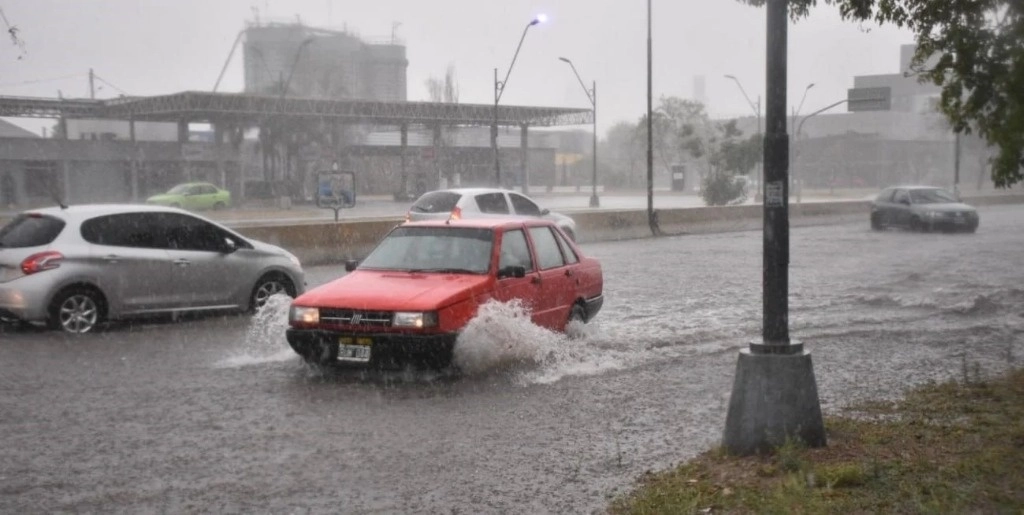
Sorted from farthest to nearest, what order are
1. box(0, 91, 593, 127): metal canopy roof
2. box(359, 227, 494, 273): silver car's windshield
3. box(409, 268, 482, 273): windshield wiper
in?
box(0, 91, 593, 127): metal canopy roof → box(359, 227, 494, 273): silver car's windshield → box(409, 268, 482, 273): windshield wiper

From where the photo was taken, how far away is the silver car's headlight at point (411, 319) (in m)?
9.55

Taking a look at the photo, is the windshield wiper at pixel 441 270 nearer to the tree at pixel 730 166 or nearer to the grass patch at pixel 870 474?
the grass patch at pixel 870 474

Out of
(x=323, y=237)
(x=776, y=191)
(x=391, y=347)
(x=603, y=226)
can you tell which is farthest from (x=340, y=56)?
(x=776, y=191)

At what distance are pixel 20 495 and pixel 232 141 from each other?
60.7 meters

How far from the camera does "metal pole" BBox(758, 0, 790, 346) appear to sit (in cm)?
706

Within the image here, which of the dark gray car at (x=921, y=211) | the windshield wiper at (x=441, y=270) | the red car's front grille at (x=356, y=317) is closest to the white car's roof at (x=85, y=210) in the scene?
the windshield wiper at (x=441, y=270)

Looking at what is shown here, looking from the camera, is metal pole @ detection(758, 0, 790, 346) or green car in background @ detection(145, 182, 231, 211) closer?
metal pole @ detection(758, 0, 790, 346)

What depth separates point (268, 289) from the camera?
14.8 meters

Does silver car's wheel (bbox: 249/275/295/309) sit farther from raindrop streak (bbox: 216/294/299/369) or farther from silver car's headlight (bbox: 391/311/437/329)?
silver car's headlight (bbox: 391/311/437/329)

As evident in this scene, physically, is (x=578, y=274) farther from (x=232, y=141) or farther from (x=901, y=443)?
(x=232, y=141)

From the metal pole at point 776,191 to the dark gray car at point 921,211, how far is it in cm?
2925

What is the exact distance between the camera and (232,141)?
65.0 meters

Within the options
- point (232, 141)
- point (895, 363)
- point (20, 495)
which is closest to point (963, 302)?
point (895, 363)

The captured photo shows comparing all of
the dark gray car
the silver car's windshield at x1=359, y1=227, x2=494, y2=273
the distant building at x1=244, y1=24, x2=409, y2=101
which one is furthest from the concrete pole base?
the distant building at x1=244, y1=24, x2=409, y2=101
